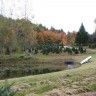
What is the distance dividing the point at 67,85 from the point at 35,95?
2.72 m

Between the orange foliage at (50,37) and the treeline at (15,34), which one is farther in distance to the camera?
the orange foliage at (50,37)

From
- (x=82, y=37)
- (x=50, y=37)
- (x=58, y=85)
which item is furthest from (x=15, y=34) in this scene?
(x=58, y=85)

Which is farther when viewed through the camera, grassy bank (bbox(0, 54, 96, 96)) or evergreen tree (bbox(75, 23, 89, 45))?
evergreen tree (bbox(75, 23, 89, 45))

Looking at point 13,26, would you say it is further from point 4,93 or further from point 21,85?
point 4,93

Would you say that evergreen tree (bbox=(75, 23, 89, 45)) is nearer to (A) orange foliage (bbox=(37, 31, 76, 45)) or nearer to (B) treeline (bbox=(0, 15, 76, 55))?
(A) orange foliage (bbox=(37, 31, 76, 45))

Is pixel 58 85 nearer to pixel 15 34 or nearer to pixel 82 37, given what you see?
pixel 15 34

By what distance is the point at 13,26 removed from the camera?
5159cm

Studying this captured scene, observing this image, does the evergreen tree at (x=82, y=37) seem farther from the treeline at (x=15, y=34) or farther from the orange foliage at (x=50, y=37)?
the treeline at (x=15, y=34)

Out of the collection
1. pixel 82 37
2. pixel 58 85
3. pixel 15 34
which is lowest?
pixel 58 85

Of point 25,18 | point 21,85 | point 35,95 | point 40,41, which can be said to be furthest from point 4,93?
point 40,41

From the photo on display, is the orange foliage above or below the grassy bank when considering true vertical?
above

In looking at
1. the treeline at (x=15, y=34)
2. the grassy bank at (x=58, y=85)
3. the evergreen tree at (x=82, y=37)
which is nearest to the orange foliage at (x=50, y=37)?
the evergreen tree at (x=82, y=37)

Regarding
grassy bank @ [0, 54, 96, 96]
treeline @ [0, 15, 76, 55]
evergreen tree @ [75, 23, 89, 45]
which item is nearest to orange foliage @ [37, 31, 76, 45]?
evergreen tree @ [75, 23, 89, 45]

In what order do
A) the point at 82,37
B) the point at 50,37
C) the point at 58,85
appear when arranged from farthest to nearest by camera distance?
1. the point at 50,37
2. the point at 82,37
3. the point at 58,85
